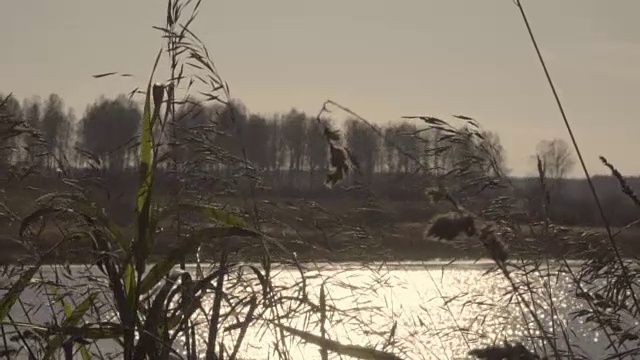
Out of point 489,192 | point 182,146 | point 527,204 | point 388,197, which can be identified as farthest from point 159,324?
point 388,197

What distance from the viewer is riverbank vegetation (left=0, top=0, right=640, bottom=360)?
1.86 meters

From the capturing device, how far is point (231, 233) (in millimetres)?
1868

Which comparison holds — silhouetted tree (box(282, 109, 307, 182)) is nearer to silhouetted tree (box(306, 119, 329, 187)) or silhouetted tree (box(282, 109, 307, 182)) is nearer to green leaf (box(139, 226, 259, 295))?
silhouetted tree (box(306, 119, 329, 187))

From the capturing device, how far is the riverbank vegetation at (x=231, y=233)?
73.3 inches

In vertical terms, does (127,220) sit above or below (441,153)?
below

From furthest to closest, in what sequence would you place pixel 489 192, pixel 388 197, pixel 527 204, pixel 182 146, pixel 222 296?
1. pixel 388 197
2. pixel 527 204
3. pixel 489 192
4. pixel 182 146
5. pixel 222 296

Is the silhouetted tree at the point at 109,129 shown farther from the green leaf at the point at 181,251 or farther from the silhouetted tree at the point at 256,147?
the green leaf at the point at 181,251

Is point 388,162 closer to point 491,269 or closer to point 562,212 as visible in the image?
point 562,212

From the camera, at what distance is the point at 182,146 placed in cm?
262

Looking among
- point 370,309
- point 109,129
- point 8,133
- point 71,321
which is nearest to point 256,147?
point 109,129

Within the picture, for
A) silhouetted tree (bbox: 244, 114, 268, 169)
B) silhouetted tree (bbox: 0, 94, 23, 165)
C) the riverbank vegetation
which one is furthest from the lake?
silhouetted tree (bbox: 244, 114, 268, 169)

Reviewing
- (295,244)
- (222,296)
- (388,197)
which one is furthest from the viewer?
(388,197)

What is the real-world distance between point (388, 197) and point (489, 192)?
143 cm

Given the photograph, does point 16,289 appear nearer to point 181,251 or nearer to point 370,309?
point 181,251
